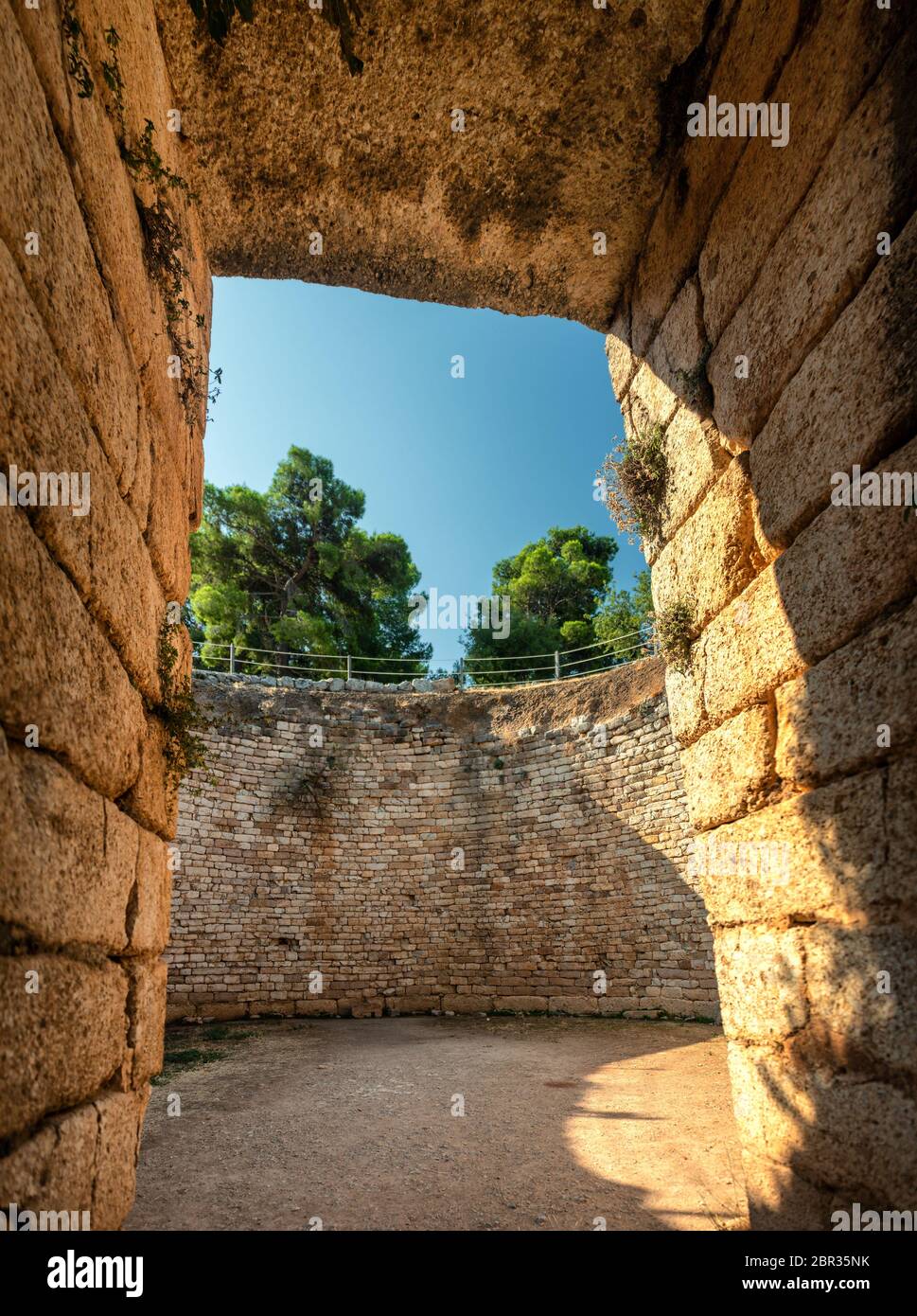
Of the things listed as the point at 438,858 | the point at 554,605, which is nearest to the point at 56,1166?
the point at 438,858

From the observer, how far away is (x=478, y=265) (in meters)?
3.48

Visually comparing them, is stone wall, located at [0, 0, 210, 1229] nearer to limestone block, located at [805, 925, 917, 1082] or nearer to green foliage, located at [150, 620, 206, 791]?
green foliage, located at [150, 620, 206, 791]

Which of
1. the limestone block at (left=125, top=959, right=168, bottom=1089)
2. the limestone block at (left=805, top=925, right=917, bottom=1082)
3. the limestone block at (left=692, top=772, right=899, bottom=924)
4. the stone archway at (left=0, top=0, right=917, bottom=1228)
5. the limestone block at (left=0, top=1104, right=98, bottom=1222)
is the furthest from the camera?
the limestone block at (left=125, top=959, right=168, bottom=1089)

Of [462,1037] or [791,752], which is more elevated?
[791,752]

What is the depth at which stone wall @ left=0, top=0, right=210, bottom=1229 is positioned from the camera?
132 centimetres

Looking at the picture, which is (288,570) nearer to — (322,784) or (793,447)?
(322,784)

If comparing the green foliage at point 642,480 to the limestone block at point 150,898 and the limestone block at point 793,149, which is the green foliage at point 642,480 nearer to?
the limestone block at point 793,149

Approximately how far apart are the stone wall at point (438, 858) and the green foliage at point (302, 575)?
7.25 metres

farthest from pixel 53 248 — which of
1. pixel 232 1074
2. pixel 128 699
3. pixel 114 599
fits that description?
pixel 232 1074

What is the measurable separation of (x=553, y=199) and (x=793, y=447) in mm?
1788

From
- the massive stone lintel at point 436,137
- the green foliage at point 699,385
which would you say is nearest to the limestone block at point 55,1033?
the green foliage at point 699,385

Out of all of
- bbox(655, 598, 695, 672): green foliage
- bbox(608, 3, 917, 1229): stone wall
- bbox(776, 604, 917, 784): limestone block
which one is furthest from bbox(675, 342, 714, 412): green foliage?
bbox(776, 604, 917, 784): limestone block

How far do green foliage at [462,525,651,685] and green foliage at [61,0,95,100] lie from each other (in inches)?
666

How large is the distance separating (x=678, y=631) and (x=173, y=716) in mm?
2162
